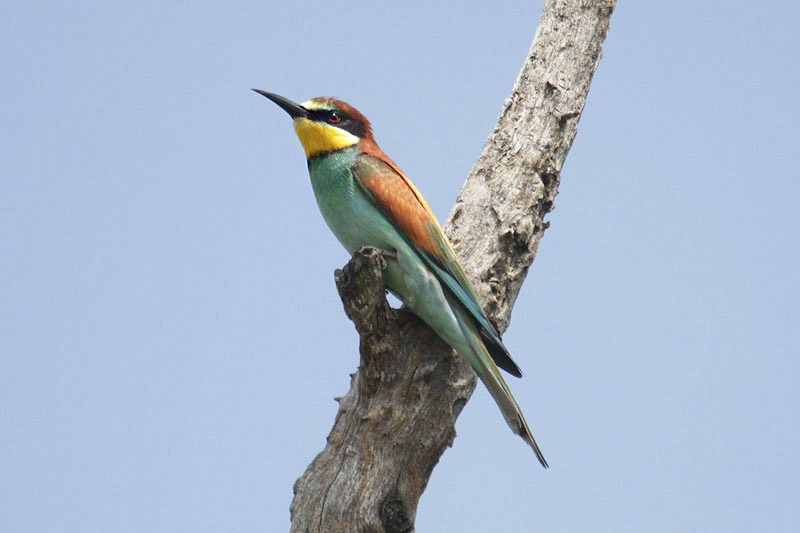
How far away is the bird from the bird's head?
20 centimetres

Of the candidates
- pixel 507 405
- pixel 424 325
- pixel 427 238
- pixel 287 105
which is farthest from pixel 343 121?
pixel 507 405

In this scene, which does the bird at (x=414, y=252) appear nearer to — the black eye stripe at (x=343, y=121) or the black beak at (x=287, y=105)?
the black eye stripe at (x=343, y=121)

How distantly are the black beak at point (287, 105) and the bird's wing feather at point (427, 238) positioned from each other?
26.8 inches

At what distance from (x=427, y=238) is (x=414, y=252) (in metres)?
0.09

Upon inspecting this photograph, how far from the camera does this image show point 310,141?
455cm

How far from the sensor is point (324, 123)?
15.1 feet

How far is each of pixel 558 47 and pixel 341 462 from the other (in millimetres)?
2681

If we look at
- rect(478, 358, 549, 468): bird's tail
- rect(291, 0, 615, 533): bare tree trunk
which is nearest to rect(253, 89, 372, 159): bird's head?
rect(291, 0, 615, 533): bare tree trunk

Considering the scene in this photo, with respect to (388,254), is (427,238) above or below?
above

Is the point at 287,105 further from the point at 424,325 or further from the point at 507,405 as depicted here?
the point at 507,405

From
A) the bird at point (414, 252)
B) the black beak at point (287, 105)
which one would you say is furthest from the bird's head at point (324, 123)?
the bird at point (414, 252)

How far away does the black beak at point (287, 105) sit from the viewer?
4.70 meters

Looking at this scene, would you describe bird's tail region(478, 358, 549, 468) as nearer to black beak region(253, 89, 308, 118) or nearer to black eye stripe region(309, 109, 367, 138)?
black eye stripe region(309, 109, 367, 138)

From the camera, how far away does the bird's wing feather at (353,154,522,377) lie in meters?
4.08
